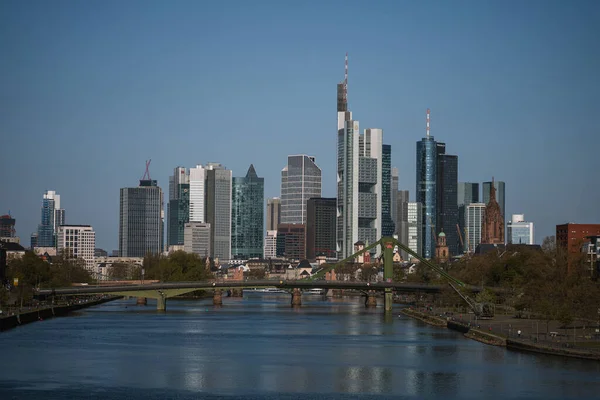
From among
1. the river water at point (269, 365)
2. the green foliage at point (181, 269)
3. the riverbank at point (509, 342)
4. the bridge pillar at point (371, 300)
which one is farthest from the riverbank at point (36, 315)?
the bridge pillar at point (371, 300)

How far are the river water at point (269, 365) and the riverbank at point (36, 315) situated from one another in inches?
75.7

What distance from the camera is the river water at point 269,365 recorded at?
56.1 meters

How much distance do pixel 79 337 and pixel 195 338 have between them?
8.91 m

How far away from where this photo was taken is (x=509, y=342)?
77.2 meters

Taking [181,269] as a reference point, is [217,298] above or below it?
below

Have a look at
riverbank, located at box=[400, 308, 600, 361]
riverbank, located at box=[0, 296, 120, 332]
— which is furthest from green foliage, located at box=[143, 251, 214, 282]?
riverbank, located at box=[400, 308, 600, 361]

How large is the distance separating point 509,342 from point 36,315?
2040 inches

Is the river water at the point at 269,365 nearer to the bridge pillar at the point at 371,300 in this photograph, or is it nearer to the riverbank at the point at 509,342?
the riverbank at the point at 509,342

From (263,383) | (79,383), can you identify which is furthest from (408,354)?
(79,383)

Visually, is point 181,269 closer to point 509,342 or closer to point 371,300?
point 371,300

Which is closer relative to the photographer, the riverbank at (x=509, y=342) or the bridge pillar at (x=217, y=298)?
the riverbank at (x=509, y=342)

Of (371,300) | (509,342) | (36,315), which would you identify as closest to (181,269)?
(371,300)

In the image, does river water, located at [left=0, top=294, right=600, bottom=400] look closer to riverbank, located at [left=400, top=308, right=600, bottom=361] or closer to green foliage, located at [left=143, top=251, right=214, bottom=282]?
riverbank, located at [left=400, top=308, right=600, bottom=361]

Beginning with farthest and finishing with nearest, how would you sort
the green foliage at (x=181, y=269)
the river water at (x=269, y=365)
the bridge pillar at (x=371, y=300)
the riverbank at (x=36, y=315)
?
the green foliage at (x=181, y=269) → the bridge pillar at (x=371, y=300) → the riverbank at (x=36, y=315) → the river water at (x=269, y=365)
